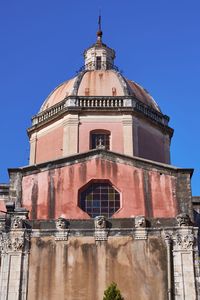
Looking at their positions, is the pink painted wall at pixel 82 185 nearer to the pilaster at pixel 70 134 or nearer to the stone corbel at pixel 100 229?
the stone corbel at pixel 100 229

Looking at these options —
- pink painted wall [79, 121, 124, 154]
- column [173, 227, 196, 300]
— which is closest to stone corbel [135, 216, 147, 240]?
column [173, 227, 196, 300]

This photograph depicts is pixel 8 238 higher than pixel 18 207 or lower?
lower

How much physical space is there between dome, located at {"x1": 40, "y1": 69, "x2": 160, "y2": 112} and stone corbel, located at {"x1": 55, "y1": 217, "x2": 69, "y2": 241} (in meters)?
10.9

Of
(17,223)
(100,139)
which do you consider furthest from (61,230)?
(100,139)

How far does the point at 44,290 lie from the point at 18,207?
4.11 meters

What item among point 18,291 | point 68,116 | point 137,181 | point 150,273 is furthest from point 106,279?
point 68,116

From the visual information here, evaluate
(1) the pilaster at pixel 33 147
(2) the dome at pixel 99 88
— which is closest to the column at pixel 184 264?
(2) the dome at pixel 99 88

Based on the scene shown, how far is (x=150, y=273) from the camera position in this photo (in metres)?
21.6

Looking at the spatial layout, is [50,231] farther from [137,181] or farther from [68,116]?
[68,116]

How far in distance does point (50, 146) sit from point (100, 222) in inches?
365

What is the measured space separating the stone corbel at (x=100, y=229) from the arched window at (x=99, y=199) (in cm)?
128

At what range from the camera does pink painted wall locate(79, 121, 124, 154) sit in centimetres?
2986

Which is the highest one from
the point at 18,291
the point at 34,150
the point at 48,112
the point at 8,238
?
the point at 48,112

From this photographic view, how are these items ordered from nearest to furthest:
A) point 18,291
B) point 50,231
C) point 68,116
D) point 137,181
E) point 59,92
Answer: point 18,291 → point 50,231 → point 137,181 → point 68,116 → point 59,92
